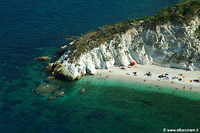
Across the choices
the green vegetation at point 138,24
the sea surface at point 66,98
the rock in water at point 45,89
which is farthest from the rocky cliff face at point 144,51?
the sea surface at point 66,98

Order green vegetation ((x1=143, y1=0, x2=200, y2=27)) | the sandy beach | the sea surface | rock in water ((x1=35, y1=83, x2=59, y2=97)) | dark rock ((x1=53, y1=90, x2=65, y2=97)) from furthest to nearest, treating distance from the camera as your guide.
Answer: green vegetation ((x1=143, y1=0, x2=200, y2=27)), the sandy beach, rock in water ((x1=35, y1=83, x2=59, y2=97)), dark rock ((x1=53, y1=90, x2=65, y2=97)), the sea surface

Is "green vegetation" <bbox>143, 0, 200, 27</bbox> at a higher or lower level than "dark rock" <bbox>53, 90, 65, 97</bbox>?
higher

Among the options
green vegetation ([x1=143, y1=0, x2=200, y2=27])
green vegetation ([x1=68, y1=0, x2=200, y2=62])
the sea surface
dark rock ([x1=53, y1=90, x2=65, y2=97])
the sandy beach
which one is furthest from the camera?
green vegetation ([x1=68, y1=0, x2=200, y2=62])

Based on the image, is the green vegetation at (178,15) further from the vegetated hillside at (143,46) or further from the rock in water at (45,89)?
the rock in water at (45,89)

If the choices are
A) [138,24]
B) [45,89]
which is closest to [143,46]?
[138,24]

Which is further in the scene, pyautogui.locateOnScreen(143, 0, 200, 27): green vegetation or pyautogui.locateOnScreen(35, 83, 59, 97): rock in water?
pyautogui.locateOnScreen(143, 0, 200, 27): green vegetation

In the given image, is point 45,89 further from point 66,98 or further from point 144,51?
point 144,51

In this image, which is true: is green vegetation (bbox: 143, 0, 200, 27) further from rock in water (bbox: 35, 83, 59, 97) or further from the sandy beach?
Result: rock in water (bbox: 35, 83, 59, 97)

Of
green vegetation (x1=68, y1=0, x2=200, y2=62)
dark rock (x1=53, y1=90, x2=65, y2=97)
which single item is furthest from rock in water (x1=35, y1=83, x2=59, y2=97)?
green vegetation (x1=68, y1=0, x2=200, y2=62)
